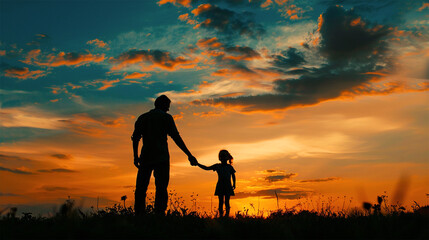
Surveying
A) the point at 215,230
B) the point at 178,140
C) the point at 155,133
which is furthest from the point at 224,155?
the point at 215,230

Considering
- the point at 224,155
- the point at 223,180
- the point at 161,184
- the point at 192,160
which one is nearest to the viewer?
the point at 161,184

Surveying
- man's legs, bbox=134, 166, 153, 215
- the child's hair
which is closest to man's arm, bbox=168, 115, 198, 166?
man's legs, bbox=134, 166, 153, 215

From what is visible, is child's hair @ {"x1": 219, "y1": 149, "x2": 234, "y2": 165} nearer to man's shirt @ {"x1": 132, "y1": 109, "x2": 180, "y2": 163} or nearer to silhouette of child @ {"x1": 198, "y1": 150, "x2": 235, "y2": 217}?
silhouette of child @ {"x1": 198, "y1": 150, "x2": 235, "y2": 217}

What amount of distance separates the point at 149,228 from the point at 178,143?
3482 millimetres

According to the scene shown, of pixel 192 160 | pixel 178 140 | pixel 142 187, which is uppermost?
pixel 178 140

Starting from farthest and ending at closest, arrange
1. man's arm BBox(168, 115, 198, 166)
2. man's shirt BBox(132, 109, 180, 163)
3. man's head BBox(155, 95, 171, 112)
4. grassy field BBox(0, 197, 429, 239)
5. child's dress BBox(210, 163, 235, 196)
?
child's dress BBox(210, 163, 235, 196) < man's head BBox(155, 95, 171, 112) < man's arm BBox(168, 115, 198, 166) < man's shirt BBox(132, 109, 180, 163) < grassy field BBox(0, 197, 429, 239)

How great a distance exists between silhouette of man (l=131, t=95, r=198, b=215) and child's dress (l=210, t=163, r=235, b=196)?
3.42 metres

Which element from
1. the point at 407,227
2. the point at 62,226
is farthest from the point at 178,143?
the point at 407,227

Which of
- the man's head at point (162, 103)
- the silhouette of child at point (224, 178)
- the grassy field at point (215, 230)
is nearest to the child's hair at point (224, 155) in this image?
the silhouette of child at point (224, 178)

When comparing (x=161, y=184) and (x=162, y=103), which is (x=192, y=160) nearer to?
(x=161, y=184)

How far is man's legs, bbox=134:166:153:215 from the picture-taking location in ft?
29.4

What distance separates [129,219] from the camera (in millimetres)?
6770

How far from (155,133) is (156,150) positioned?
15.9 inches

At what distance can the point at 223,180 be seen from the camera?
12477mm
